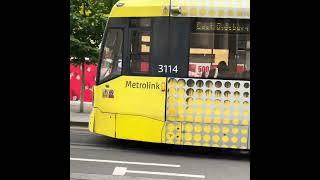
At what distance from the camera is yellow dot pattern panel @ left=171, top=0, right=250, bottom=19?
8.36 m

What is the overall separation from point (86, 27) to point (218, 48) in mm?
5903

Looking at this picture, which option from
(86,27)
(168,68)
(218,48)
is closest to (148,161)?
(168,68)

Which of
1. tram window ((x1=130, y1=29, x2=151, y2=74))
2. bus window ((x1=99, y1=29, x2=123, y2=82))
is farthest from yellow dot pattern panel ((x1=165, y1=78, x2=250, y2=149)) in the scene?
bus window ((x1=99, y1=29, x2=123, y2=82))

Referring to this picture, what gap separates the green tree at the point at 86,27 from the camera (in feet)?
42.3

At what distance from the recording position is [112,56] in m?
9.02

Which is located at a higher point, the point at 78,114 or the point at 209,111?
the point at 209,111

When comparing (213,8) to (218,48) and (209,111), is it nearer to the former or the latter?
(218,48)

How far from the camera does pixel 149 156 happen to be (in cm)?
860

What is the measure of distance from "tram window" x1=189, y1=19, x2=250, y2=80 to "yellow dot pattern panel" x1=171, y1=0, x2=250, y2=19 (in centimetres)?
12

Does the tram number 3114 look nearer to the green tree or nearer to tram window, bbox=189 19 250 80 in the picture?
tram window, bbox=189 19 250 80

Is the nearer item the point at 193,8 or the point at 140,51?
the point at 193,8

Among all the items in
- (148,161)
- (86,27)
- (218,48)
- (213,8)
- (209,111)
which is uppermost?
(86,27)
